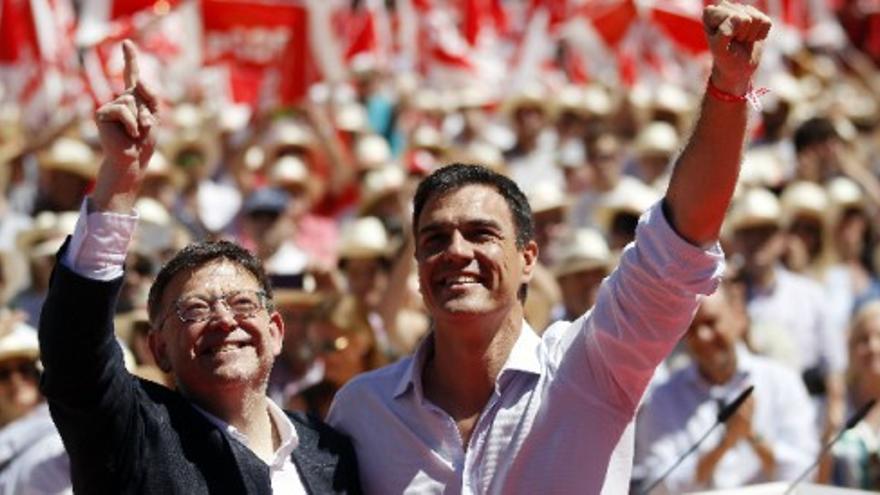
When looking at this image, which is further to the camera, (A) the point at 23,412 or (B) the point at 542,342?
(A) the point at 23,412

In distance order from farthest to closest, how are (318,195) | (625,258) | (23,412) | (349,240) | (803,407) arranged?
(318,195), (349,240), (803,407), (23,412), (625,258)

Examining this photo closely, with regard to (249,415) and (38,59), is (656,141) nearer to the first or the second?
(38,59)

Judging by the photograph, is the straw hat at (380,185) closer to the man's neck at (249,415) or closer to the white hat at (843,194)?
the white hat at (843,194)

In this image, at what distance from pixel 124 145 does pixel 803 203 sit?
6661mm

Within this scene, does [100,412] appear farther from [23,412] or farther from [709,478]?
[709,478]

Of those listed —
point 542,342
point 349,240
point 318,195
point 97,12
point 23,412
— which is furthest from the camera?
point 97,12

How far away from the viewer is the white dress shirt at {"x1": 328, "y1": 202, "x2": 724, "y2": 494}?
173 inches

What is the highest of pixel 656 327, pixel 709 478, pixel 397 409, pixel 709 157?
pixel 709 157

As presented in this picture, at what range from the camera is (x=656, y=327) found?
4484 mm

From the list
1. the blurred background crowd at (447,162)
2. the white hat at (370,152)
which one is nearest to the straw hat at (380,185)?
the blurred background crowd at (447,162)

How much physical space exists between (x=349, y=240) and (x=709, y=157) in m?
5.25

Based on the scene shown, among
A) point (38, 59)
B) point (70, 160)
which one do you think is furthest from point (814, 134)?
point (38, 59)

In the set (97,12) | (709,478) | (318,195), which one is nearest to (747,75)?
(709,478)

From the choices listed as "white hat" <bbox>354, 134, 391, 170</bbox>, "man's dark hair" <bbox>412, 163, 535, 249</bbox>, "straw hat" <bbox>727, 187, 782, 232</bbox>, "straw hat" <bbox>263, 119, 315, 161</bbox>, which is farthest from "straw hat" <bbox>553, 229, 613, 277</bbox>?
"man's dark hair" <bbox>412, 163, 535, 249</bbox>
